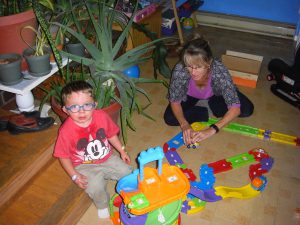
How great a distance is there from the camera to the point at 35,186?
154 cm

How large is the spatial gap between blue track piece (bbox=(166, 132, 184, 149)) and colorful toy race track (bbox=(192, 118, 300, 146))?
135 millimetres

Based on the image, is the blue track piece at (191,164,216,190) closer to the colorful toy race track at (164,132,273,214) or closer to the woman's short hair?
the colorful toy race track at (164,132,273,214)

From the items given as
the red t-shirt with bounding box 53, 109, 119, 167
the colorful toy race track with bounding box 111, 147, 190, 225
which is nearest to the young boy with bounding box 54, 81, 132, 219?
the red t-shirt with bounding box 53, 109, 119, 167

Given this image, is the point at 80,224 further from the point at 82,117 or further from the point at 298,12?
the point at 298,12

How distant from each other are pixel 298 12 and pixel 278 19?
0.24 meters

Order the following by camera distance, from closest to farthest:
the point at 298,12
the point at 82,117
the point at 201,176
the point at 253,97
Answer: the point at 82,117
the point at 201,176
the point at 253,97
the point at 298,12

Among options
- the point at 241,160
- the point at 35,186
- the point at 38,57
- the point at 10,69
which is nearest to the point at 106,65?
the point at 38,57

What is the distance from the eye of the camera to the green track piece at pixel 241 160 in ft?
5.79

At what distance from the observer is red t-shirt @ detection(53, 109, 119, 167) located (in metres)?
1.33

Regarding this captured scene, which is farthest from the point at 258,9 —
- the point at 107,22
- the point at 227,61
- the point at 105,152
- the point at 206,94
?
the point at 105,152

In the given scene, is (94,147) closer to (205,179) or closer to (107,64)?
(107,64)

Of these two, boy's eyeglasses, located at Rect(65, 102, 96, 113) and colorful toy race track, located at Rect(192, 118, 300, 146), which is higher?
boy's eyeglasses, located at Rect(65, 102, 96, 113)

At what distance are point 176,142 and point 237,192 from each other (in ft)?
1.62

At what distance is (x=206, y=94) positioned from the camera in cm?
207
